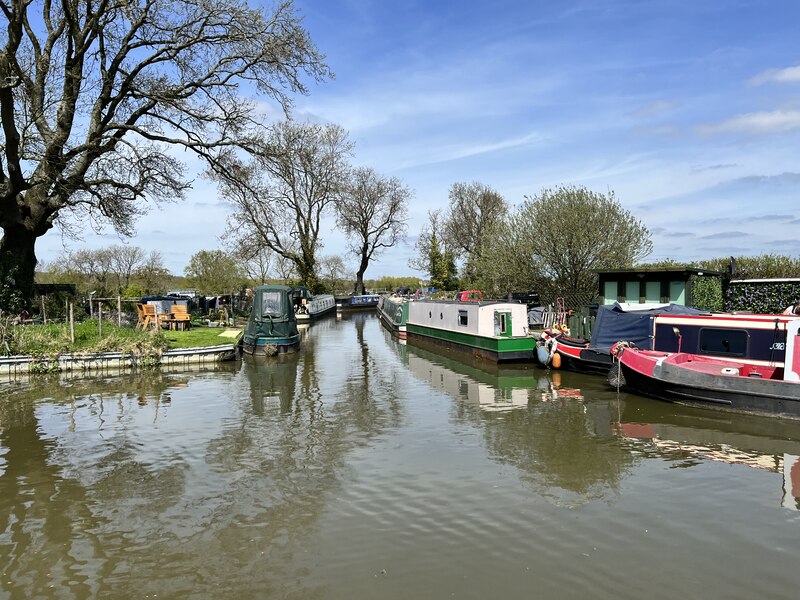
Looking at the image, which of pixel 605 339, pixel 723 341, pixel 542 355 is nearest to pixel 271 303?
pixel 542 355

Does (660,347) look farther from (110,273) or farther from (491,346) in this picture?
(110,273)

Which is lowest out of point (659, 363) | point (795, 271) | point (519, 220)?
point (659, 363)

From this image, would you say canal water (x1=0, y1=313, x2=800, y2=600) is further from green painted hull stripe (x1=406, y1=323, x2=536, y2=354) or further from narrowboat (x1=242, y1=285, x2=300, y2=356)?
narrowboat (x1=242, y1=285, x2=300, y2=356)

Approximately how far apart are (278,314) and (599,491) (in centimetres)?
1736

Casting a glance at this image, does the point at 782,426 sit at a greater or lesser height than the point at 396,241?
lesser

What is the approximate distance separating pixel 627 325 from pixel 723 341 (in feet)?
11.3

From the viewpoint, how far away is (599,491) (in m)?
7.38

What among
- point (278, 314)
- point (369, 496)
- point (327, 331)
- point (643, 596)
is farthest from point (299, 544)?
point (327, 331)

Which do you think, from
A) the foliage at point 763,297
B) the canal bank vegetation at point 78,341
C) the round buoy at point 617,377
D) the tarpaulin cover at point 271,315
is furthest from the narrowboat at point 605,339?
the canal bank vegetation at point 78,341

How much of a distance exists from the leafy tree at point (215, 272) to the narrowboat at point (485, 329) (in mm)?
27319

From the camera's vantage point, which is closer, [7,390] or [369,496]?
[369,496]

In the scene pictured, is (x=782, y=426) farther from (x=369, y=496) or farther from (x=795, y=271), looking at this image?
(x=795, y=271)

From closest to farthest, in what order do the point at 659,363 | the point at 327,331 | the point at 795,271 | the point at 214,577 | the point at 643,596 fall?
the point at 643,596 → the point at 214,577 → the point at 659,363 → the point at 795,271 → the point at 327,331

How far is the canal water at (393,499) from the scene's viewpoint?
516 cm
